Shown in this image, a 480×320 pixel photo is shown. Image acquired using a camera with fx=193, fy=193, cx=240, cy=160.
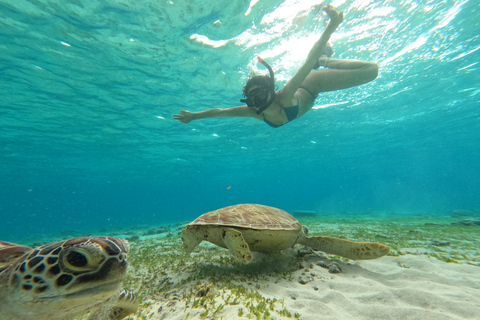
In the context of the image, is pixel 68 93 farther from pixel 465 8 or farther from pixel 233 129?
pixel 465 8

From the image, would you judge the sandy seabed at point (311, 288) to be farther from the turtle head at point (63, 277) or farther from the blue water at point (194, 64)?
the blue water at point (194, 64)

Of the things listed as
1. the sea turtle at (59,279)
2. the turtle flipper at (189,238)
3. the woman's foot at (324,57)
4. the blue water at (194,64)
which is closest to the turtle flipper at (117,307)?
the sea turtle at (59,279)

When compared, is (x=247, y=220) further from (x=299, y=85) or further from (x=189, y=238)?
(x=299, y=85)

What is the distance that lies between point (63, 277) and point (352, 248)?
4029 mm

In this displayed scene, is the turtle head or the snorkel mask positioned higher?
the snorkel mask

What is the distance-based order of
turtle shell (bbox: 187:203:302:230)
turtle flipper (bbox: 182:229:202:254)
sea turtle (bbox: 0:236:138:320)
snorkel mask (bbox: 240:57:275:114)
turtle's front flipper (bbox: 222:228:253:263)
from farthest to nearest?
snorkel mask (bbox: 240:57:275:114)
turtle flipper (bbox: 182:229:202:254)
turtle shell (bbox: 187:203:302:230)
turtle's front flipper (bbox: 222:228:253:263)
sea turtle (bbox: 0:236:138:320)

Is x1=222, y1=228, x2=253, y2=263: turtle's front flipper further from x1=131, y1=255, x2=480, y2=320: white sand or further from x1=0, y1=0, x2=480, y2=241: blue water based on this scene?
x1=0, y1=0, x2=480, y2=241: blue water

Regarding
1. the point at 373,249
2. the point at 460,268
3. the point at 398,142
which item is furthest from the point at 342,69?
the point at 398,142

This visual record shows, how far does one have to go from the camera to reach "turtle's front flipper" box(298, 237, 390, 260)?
335cm

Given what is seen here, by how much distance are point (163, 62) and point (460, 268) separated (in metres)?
14.4

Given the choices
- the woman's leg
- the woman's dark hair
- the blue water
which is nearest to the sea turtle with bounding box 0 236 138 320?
the woman's dark hair

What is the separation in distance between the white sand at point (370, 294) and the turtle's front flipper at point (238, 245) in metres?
0.46

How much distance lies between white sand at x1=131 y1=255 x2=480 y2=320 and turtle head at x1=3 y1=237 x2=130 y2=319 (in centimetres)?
140

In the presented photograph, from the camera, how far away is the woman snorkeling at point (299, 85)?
16.1 feet
